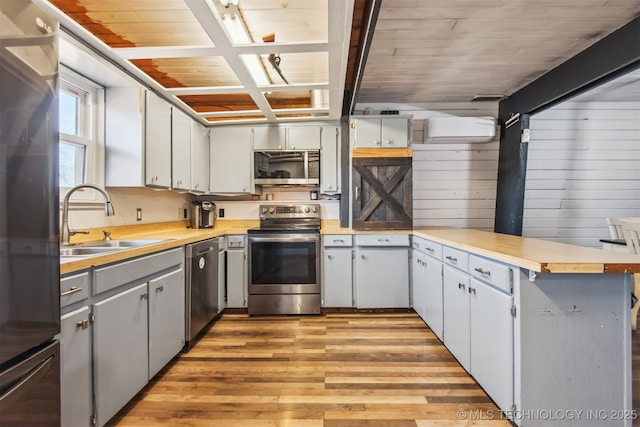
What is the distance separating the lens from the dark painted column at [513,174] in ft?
9.91

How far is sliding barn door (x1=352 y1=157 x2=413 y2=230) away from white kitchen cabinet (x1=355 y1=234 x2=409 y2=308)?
7.1 inches

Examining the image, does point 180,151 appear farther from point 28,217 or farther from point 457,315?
point 457,315

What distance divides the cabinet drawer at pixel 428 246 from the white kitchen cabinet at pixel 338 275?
0.65 meters

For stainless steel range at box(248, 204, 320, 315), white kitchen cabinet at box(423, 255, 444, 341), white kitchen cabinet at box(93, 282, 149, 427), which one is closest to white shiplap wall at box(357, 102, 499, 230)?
white kitchen cabinet at box(423, 255, 444, 341)

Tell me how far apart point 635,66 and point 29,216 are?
10.9 feet

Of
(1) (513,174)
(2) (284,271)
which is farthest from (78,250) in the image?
(1) (513,174)

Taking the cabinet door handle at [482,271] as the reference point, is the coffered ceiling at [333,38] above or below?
above

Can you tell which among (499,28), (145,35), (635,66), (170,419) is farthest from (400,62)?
(170,419)

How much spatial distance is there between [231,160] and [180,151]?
0.69 metres

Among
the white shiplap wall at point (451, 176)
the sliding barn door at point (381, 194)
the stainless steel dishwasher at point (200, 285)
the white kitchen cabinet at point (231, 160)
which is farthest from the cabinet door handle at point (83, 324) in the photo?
the white shiplap wall at point (451, 176)

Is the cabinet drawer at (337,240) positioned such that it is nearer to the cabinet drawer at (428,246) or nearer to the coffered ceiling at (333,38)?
the cabinet drawer at (428,246)

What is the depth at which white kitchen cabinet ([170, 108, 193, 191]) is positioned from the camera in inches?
106

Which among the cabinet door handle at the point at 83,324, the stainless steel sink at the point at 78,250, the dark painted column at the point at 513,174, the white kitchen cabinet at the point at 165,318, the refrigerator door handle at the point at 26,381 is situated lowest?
the white kitchen cabinet at the point at 165,318

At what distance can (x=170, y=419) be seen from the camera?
156cm
